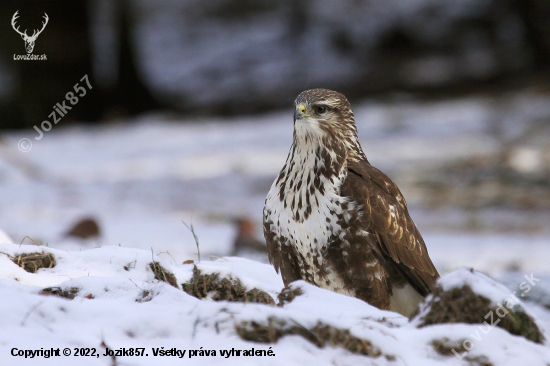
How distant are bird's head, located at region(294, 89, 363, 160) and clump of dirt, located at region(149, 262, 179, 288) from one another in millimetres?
1253

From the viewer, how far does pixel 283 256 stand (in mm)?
4105

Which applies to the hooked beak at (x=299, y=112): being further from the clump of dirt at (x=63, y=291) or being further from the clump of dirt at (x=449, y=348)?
the clump of dirt at (x=449, y=348)

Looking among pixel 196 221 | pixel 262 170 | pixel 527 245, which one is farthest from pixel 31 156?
pixel 527 245

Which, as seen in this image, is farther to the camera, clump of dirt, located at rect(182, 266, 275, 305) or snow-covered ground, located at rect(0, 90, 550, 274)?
snow-covered ground, located at rect(0, 90, 550, 274)

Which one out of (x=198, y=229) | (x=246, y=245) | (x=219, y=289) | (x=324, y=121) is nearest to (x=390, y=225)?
(x=324, y=121)

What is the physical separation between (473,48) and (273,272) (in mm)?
15497

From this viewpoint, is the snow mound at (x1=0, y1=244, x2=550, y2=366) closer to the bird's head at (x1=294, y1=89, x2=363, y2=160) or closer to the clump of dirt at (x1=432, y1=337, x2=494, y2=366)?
the clump of dirt at (x1=432, y1=337, x2=494, y2=366)

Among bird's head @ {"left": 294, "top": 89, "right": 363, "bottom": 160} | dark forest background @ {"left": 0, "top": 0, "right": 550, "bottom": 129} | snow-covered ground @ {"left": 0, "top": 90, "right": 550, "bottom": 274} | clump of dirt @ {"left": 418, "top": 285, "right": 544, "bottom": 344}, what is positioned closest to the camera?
clump of dirt @ {"left": 418, "top": 285, "right": 544, "bottom": 344}

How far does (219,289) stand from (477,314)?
1.39 m

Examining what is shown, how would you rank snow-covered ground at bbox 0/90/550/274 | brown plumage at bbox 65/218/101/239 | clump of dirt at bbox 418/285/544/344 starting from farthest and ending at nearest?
1. snow-covered ground at bbox 0/90/550/274
2. brown plumage at bbox 65/218/101/239
3. clump of dirt at bbox 418/285/544/344

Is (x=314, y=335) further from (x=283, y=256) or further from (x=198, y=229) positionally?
(x=198, y=229)

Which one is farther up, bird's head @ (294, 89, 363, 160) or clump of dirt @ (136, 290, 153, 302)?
bird's head @ (294, 89, 363, 160)

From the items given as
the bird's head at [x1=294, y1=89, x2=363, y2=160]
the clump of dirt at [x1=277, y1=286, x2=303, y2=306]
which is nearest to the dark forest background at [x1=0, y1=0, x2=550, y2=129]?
the bird's head at [x1=294, y1=89, x2=363, y2=160]

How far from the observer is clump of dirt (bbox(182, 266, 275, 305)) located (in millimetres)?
3516
